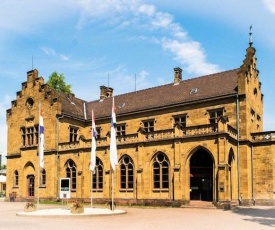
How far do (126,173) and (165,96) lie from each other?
9457 mm

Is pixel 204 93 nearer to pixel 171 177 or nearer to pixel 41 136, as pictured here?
pixel 171 177

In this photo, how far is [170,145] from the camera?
3180 cm

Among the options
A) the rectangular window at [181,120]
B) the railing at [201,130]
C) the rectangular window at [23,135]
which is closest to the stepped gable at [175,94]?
the rectangular window at [181,120]

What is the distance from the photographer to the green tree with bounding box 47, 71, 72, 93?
5747 cm

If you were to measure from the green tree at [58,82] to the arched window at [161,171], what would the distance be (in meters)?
28.9

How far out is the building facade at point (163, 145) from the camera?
3067cm

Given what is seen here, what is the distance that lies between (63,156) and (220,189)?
56.7 ft

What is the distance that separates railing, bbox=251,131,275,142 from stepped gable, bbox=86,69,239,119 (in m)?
4.18

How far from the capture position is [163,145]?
106ft

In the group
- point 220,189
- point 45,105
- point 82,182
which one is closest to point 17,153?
point 45,105

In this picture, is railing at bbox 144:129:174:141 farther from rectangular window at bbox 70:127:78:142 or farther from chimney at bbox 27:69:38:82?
chimney at bbox 27:69:38:82

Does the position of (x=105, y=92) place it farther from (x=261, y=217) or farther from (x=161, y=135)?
(x=261, y=217)

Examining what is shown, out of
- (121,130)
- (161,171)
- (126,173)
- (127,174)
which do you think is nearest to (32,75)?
(121,130)

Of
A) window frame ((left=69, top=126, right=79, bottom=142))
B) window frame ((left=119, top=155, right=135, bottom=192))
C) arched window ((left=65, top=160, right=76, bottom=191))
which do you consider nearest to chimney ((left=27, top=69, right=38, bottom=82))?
window frame ((left=69, top=126, right=79, bottom=142))
